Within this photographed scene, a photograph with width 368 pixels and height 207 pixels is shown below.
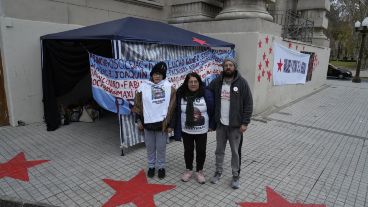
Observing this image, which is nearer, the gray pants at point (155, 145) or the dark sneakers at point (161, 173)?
the gray pants at point (155, 145)

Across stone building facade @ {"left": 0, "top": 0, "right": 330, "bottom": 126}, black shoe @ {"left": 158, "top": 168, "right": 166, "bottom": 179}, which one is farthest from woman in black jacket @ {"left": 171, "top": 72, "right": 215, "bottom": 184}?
stone building facade @ {"left": 0, "top": 0, "right": 330, "bottom": 126}

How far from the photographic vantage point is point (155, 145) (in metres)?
4.08

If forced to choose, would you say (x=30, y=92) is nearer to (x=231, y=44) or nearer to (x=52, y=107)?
(x=52, y=107)

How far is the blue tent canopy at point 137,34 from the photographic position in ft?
15.6

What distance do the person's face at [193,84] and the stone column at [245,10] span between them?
5.40 metres

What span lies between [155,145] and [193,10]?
6.99 m

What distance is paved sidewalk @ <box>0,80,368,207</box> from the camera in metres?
3.69

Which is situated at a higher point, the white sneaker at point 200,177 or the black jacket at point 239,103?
the black jacket at point 239,103

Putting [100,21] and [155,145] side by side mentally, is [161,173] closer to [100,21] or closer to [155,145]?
[155,145]

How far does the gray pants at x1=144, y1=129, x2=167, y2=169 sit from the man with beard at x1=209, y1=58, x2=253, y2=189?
0.83 m

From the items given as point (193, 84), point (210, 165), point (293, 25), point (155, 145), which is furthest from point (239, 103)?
point (293, 25)

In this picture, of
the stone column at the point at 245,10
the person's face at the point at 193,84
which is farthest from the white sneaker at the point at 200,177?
the stone column at the point at 245,10

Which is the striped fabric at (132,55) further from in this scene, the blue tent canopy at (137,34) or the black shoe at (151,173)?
the black shoe at (151,173)

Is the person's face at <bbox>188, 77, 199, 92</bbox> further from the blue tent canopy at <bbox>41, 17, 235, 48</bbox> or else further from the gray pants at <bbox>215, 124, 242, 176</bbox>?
the blue tent canopy at <bbox>41, 17, 235, 48</bbox>
